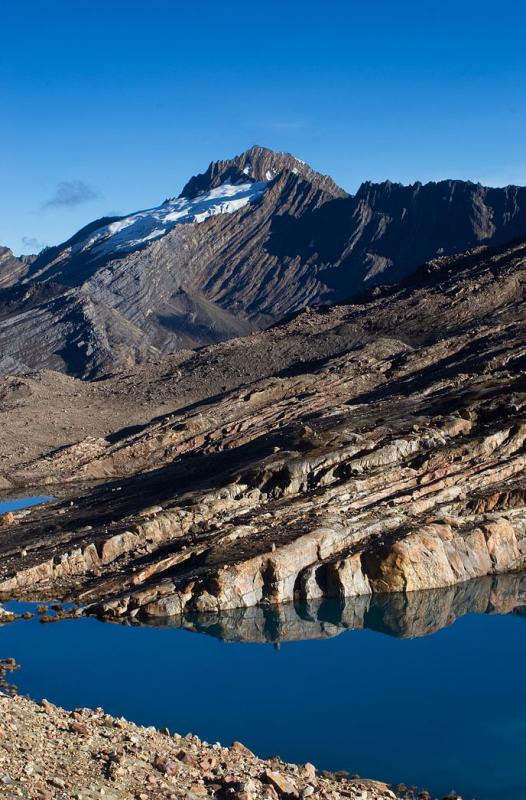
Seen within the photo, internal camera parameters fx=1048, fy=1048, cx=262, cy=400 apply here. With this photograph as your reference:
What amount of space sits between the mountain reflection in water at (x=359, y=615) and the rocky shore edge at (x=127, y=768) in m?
13.9

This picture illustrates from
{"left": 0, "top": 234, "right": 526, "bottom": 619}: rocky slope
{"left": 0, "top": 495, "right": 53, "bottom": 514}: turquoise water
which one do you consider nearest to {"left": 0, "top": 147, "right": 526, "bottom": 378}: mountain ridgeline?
{"left": 0, "top": 234, "right": 526, "bottom": 619}: rocky slope

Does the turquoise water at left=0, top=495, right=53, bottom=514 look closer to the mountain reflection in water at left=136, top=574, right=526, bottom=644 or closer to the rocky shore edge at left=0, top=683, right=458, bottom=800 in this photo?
the mountain reflection in water at left=136, top=574, right=526, bottom=644

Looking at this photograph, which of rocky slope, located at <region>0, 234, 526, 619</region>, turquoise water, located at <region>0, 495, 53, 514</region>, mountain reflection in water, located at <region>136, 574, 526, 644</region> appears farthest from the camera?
turquoise water, located at <region>0, 495, 53, 514</region>

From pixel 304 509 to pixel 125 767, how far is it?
2654cm

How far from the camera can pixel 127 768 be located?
60.7 feet

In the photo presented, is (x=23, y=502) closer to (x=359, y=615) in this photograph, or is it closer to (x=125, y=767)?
(x=359, y=615)

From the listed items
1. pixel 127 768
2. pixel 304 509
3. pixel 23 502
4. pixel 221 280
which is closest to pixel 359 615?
pixel 304 509

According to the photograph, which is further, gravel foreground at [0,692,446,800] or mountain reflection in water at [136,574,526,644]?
mountain reflection in water at [136,574,526,644]

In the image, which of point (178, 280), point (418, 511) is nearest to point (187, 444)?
point (418, 511)

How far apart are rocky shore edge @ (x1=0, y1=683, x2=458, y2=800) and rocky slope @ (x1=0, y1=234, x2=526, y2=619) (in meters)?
16.0

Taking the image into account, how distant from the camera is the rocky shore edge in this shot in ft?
57.0

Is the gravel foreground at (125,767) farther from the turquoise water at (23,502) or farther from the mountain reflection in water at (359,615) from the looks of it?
the turquoise water at (23,502)

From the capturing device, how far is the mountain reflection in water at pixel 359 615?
36406 mm

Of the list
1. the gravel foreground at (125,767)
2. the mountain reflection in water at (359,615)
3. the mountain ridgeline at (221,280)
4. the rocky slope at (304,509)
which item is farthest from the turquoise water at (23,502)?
the mountain ridgeline at (221,280)
